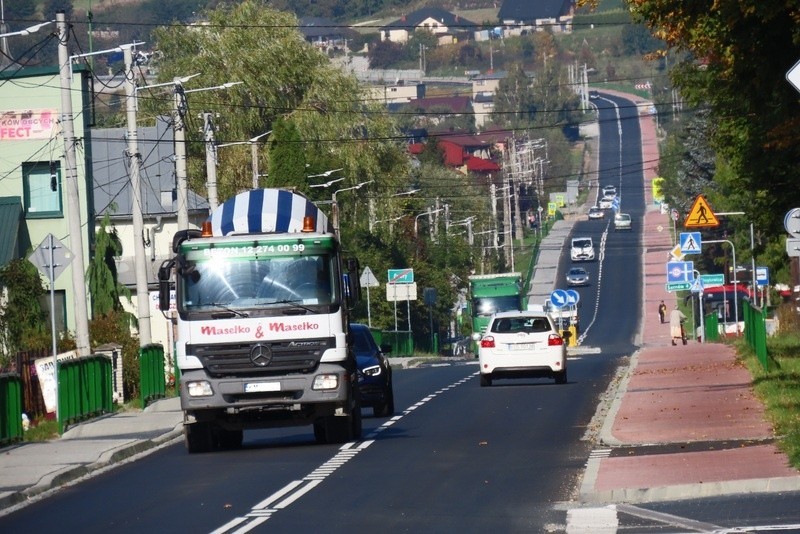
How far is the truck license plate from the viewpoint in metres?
20.1

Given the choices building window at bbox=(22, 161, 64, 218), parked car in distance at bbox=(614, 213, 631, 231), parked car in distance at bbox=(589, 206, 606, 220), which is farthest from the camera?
parked car in distance at bbox=(589, 206, 606, 220)

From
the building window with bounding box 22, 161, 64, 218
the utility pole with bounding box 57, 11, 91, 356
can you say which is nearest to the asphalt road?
the utility pole with bounding box 57, 11, 91, 356

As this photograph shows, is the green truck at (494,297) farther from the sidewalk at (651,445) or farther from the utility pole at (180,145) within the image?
the sidewalk at (651,445)

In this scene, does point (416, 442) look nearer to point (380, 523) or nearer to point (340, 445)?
point (340, 445)

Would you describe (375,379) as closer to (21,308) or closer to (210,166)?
(210,166)

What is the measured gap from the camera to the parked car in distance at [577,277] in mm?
104438

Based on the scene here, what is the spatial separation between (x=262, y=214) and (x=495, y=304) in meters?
48.8

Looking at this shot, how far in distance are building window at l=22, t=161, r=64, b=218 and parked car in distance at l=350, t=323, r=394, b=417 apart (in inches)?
1061

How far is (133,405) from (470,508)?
19.2 m

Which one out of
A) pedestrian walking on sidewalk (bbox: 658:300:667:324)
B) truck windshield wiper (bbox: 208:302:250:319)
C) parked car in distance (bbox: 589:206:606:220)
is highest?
parked car in distance (bbox: 589:206:606:220)

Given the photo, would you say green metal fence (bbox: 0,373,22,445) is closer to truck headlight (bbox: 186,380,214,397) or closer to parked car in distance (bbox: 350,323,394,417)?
truck headlight (bbox: 186,380,214,397)

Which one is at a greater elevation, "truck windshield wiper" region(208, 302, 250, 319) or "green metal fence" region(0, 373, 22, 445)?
"truck windshield wiper" region(208, 302, 250, 319)

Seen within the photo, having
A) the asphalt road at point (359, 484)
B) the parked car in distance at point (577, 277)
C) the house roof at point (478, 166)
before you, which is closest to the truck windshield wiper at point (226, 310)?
the asphalt road at point (359, 484)

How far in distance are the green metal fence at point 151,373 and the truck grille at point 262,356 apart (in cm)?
1150
